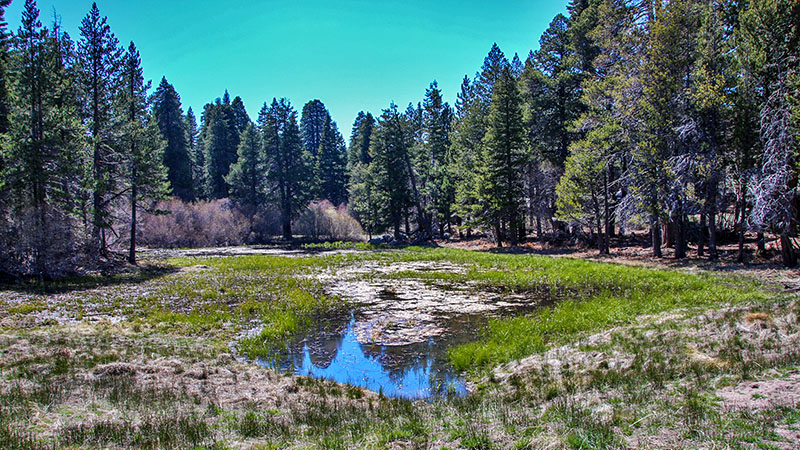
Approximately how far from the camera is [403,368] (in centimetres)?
942

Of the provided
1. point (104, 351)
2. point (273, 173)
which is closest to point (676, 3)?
point (104, 351)

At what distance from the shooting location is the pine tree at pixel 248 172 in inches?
2346

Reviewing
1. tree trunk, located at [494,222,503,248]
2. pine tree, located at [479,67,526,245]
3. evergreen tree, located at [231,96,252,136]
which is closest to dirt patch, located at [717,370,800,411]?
pine tree, located at [479,67,526,245]

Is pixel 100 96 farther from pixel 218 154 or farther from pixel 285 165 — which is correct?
pixel 218 154

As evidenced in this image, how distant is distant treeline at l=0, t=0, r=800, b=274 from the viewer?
58.5 ft

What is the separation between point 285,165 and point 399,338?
51.1 meters

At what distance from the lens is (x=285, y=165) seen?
58.3 meters

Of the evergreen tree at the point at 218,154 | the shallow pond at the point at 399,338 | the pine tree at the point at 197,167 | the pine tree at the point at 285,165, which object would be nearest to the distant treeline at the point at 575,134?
the shallow pond at the point at 399,338

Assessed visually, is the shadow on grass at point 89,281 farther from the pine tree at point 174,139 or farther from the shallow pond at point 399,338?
the pine tree at point 174,139

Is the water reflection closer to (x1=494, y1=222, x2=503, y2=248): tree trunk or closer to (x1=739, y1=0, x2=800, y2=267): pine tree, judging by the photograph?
(x1=739, y1=0, x2=800, y2=267): pine tree

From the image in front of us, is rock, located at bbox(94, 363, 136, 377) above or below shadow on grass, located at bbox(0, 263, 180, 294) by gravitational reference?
below

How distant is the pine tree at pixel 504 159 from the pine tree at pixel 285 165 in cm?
3013

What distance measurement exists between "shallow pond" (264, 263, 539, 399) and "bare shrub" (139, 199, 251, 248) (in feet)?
125

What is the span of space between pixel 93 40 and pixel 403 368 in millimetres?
32446
